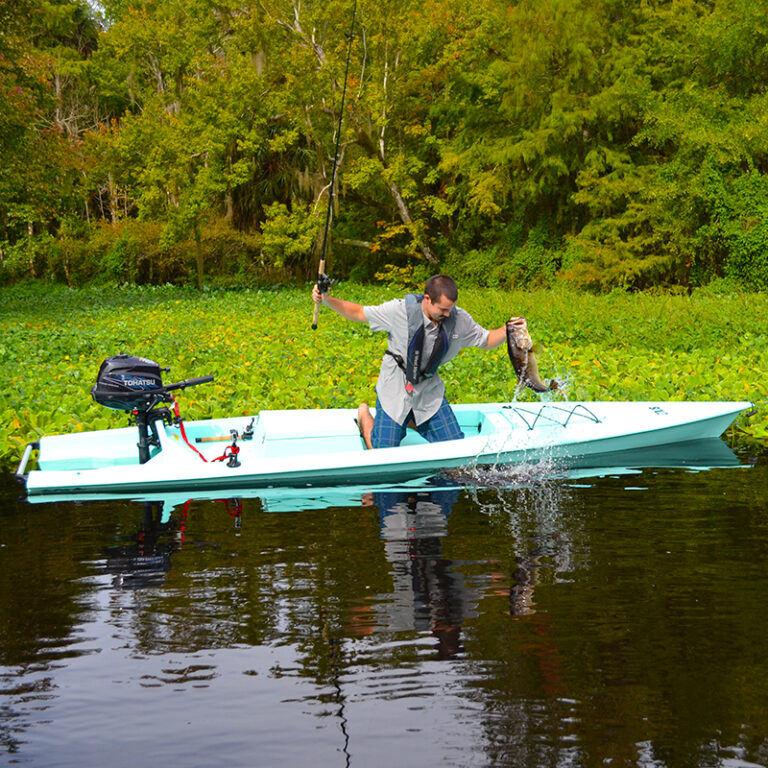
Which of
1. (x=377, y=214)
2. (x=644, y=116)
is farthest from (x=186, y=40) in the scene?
(x=644, y=116)

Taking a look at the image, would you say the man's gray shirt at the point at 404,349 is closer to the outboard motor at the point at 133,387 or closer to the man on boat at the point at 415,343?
the man on boat at the point at 415,343

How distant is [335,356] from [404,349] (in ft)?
21.9

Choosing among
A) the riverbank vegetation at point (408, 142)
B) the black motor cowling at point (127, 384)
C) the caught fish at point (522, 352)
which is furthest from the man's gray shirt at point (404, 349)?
the riverbank vegetation at point (408, 142)

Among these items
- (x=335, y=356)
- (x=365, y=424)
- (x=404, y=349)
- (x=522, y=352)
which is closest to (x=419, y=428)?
(x=365, y=424)

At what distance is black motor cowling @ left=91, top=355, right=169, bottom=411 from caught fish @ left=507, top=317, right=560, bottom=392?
2518mm

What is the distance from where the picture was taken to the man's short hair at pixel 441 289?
705cm

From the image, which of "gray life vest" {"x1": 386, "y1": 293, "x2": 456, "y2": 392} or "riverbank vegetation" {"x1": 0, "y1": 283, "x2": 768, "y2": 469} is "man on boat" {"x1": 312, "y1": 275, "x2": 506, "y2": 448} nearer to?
"gray life vest" {"x1": 386, "y1": 293, "x2": 456, "y2": 392}

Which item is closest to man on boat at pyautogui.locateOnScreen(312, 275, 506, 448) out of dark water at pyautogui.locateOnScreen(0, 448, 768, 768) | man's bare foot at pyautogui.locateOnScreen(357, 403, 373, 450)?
man's bare foot at pyautogui.locateOnScreen(357, 403, 373, 450)

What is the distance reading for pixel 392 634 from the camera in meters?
4.71

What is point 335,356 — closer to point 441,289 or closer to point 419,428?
point 419,428

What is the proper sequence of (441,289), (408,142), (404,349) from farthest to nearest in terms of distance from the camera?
(408,142) → (404,349) → (441,289)

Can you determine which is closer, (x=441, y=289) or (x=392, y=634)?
(x=392, y=634)

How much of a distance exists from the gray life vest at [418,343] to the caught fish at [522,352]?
1.59 ft

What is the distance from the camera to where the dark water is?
12.2 ft
